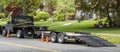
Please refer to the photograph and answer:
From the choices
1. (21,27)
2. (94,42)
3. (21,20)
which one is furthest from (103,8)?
(94,42)

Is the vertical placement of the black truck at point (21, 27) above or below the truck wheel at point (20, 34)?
above

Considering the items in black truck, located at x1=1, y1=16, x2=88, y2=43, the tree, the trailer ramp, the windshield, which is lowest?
the trailer ramp

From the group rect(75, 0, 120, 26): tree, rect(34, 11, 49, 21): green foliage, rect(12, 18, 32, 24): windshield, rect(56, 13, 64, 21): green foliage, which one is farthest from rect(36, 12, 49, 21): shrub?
rect(12, 18, 32, 24): windshield

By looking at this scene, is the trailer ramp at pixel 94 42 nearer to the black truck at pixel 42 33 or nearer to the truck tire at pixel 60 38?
the black truck at pixel 42 33

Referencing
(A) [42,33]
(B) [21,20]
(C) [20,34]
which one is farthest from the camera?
(B) [21,20]

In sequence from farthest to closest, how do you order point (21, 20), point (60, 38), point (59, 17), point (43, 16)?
point (43, 16), point (59, 17), point (21, 20), point (60, 38)

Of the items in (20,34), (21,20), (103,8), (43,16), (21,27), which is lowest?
(20,34)

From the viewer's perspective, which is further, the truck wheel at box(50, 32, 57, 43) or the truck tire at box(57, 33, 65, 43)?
the truck wheel at box(50, 32, 57, 43)

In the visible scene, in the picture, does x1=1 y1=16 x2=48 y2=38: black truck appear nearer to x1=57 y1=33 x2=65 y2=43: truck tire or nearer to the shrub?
x1=57 y1=33 x2=65 y2=43: truck tire

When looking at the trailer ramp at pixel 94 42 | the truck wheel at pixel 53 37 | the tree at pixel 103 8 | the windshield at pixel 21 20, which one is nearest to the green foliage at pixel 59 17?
the tree at pixel 103 8

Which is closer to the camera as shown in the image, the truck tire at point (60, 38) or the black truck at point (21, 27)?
the truck tire at point (60, 38)

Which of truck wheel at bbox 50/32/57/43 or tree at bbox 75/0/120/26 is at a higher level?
tree at bbox 75/0/120/26

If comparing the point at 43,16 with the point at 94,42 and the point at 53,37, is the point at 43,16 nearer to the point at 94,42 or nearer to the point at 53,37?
the point at 53,37

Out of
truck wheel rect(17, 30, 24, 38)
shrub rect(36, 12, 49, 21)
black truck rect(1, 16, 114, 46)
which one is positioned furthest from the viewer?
shrub rect(36, 12, 49, 21)
